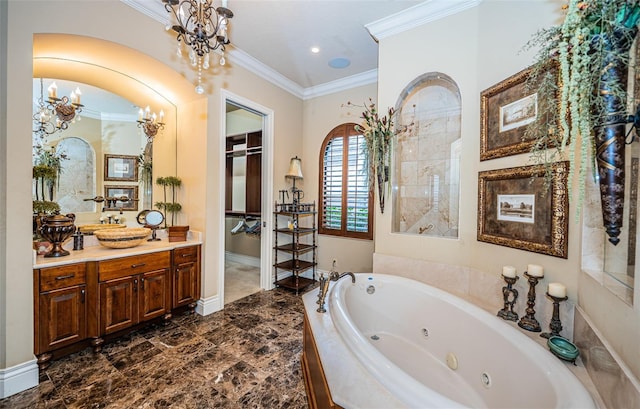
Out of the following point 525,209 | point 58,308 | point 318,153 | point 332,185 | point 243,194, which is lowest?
point 58,308

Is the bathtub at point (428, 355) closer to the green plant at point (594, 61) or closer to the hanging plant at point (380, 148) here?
the green plant at point (594, 61)

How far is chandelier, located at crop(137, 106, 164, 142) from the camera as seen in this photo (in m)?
2.95

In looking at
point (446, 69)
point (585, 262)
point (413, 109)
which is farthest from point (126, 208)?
point (585, 262)

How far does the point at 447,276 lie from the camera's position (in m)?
2.34

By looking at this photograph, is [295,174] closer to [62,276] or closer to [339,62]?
[339,62]

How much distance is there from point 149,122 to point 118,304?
2008 mm

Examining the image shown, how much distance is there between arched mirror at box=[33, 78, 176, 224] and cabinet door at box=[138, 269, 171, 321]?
782 millimetres

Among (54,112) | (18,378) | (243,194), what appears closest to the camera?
(18,378)

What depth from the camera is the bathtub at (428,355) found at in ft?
3.34

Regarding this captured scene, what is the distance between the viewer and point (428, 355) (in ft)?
6.44

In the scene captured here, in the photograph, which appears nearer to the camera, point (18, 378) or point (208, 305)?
point (18, 378)

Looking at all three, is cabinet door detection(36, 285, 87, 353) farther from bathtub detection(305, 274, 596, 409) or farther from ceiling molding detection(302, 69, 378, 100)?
ceiling molding detection(302, 69, 378, 100)

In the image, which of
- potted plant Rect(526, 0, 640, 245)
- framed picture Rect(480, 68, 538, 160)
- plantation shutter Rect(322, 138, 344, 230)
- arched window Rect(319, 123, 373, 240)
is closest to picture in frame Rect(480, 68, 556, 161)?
framed picture Rect(480, 68, 538, 160)

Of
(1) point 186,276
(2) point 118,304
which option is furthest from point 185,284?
(2) point 118,304
